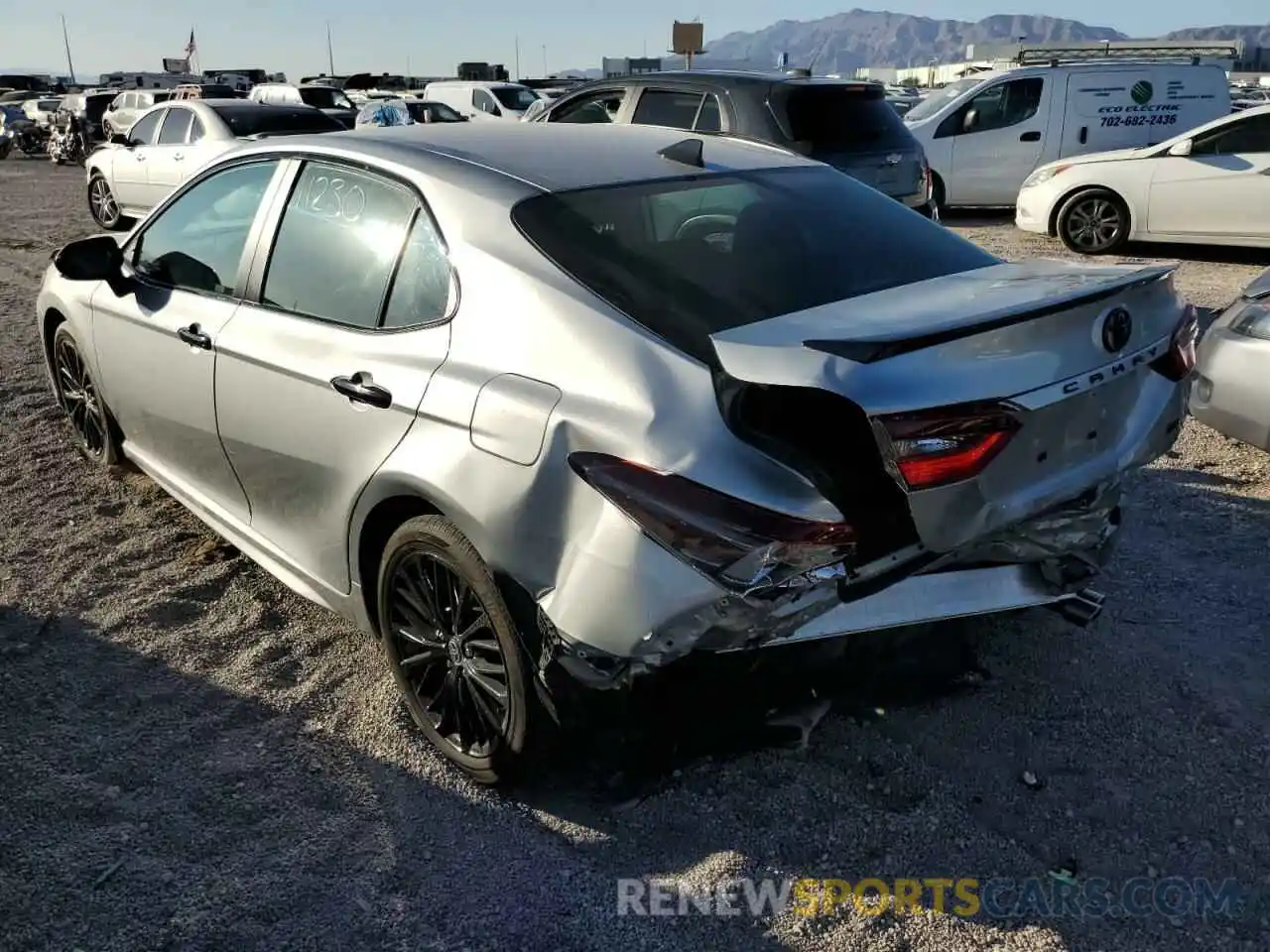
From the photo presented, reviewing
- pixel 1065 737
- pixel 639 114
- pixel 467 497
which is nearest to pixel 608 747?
pixel 467 497

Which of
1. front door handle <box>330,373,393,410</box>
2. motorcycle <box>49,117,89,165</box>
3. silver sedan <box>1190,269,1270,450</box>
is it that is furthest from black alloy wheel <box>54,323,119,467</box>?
motorcycle <box>49,117,89,165</box>

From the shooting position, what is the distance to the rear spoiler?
1985 millimetres

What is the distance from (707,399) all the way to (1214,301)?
780 centimetres

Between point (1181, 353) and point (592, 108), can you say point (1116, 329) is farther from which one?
point (592, 108)

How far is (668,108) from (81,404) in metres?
5.42

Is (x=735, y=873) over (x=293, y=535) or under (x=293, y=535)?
under

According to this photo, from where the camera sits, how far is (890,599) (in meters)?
2.27

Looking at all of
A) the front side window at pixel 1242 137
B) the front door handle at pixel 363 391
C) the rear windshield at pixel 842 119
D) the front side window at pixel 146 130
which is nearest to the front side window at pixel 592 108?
the rear windshield at pixel 842 119

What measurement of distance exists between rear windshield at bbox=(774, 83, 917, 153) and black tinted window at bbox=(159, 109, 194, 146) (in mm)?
7812

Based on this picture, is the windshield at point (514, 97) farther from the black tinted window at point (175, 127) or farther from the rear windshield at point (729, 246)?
the rear windshield at point (729, 246)

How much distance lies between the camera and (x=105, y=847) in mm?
2555

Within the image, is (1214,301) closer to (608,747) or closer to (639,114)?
(639,114)

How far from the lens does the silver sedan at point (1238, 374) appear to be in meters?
4.30

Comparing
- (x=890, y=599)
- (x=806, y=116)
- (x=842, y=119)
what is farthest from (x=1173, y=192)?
(x=890, y=599)
